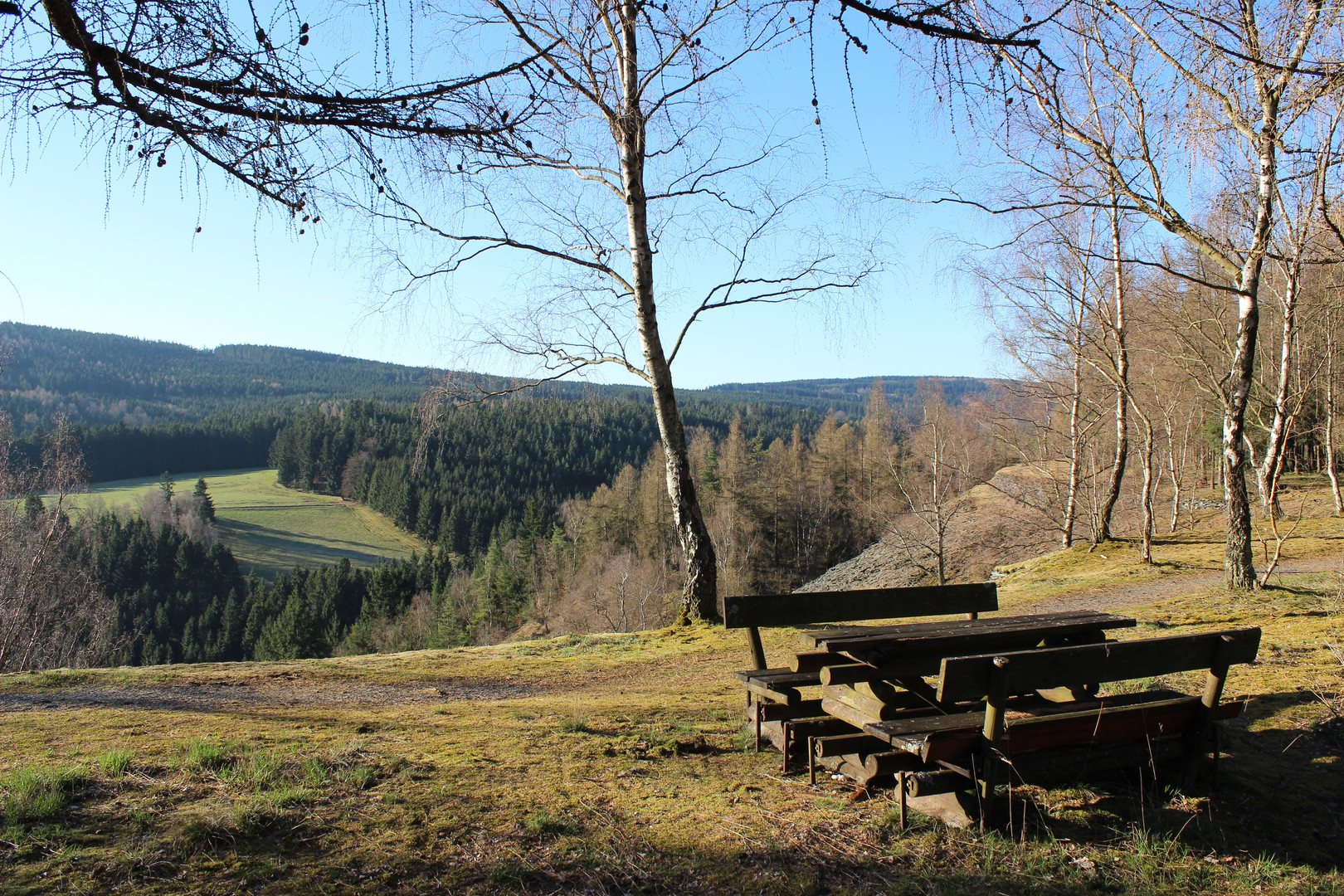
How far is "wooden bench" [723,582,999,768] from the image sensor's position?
4.09 m

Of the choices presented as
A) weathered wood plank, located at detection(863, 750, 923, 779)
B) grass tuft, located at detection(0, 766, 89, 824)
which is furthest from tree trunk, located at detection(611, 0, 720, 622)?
grass tuft, located at detection(0, 766, 89, 824)

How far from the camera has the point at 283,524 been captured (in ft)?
286

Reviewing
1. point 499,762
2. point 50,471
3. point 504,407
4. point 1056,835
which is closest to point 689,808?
point 499,762

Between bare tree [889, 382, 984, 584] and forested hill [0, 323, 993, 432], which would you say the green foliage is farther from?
bare tree [889, 382, 984, 584]

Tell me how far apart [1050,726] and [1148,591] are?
9.05m

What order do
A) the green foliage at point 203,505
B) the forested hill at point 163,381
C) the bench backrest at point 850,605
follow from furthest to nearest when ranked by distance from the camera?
the forested hill at point 163,381 < the green foliage at point 203,505 < the bench backrest at point 850,605

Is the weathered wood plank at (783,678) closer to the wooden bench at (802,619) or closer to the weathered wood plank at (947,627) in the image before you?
the wooden bench at (802,619)

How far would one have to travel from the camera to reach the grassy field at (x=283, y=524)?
7869 centimetres

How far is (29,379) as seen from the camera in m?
96.2

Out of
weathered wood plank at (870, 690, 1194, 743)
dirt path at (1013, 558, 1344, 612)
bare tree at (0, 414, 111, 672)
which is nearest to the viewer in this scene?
weathered wood plank at (870, 690, 1194, 743)

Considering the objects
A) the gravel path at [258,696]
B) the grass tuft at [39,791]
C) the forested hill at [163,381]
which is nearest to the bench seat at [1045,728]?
the grass tuft at [39,791]

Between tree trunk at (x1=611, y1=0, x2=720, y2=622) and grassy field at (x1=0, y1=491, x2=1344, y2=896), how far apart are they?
3765mm

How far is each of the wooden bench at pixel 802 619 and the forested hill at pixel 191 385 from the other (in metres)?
44.0

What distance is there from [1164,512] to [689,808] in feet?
79.5
